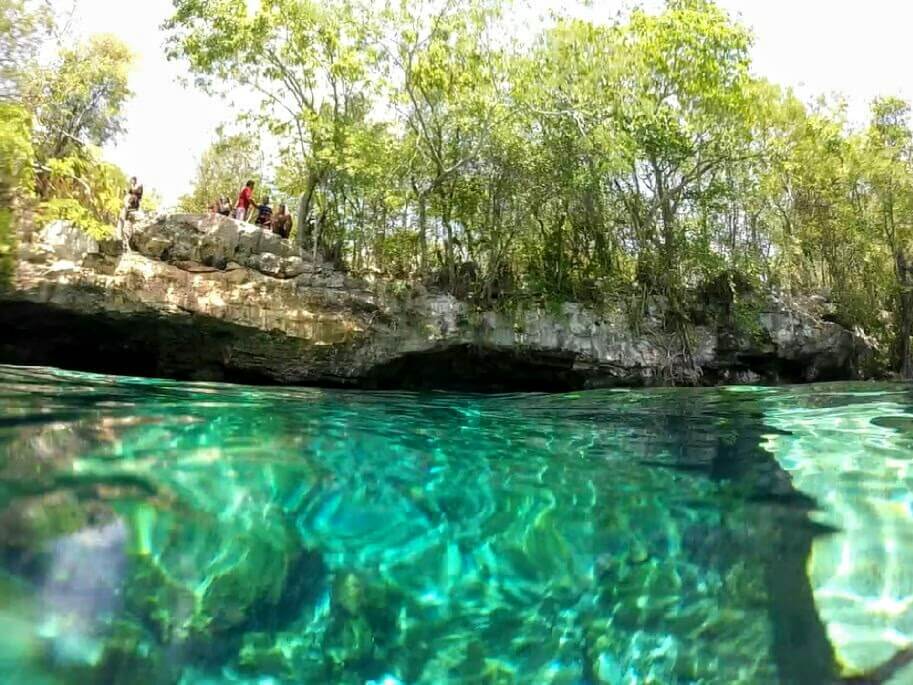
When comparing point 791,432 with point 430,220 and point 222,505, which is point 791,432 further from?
point 430,220

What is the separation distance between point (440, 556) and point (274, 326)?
30.8 ft

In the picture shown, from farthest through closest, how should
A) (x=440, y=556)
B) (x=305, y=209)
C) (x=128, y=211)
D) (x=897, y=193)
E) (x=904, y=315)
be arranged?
(x=904, y=315)
(x=897, y=193)
(x=305, y=209)
(x=128, y=211)
(x=440, y=556)

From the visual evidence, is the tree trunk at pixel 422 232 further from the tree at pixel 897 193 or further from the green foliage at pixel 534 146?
the tree at pixel 897 193

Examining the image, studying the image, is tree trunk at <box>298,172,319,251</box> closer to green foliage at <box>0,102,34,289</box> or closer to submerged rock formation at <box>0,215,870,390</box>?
submerged rock formation at <box>0,215,870,390</box>

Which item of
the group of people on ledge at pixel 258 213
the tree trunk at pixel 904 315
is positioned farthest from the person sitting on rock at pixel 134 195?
the tree trunk at pixel 904 315

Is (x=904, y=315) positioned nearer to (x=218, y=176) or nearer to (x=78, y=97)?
(x=218, y=176)

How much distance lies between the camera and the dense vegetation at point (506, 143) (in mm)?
12273

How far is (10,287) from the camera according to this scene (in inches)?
432

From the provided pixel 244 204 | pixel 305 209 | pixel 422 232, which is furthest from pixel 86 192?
pixel 422 232

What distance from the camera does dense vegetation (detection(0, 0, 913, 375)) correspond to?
1227cm

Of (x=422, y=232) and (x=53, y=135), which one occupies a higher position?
(x=53, y=135)

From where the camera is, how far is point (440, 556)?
11.8 ft

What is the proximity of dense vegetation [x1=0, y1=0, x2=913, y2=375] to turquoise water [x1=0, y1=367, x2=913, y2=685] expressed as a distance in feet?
26.1

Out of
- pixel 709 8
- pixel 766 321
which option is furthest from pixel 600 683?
pixel 766 321
